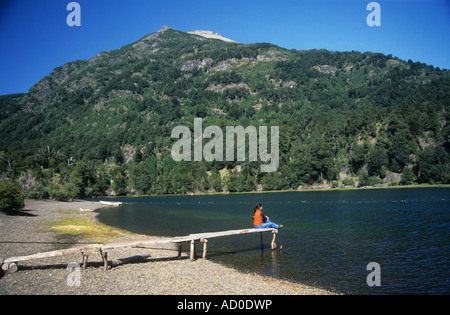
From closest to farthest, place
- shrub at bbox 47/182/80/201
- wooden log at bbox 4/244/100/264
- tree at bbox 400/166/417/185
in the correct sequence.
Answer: wooden log at bbox 4/244/100/264 < shrub at bbox 47/182/80/201 < tree at bbox 400/166/417/185

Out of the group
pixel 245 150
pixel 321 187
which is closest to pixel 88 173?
pixel 245 150

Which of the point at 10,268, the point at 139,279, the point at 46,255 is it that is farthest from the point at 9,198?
the point at 139,279

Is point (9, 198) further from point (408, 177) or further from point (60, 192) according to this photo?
point (408, 177)

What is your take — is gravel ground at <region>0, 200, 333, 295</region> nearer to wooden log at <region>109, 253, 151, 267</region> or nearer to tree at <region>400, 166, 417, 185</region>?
wooden log at <region>109, 253, 151, 267</region>

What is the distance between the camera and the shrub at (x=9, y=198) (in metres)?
44.3

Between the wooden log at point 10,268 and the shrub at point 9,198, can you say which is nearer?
the wooden log at point 10,268

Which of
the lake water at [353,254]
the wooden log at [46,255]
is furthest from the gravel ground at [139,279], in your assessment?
the lake water at [353,254]

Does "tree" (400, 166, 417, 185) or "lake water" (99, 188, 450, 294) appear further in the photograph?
"tree" (400, 166, 417, 185)

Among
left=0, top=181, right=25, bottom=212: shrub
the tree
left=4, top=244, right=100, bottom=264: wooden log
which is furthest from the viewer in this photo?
the tree

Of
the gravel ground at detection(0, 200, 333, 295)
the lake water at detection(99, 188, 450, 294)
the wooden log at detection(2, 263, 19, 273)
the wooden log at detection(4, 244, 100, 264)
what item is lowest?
the lake water at detection(99, 188, 450, 294)

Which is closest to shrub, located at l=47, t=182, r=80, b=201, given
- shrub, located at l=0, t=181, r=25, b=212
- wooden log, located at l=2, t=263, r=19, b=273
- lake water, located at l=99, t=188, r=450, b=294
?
shrub, located at l=0, t=181, r=25, b=212

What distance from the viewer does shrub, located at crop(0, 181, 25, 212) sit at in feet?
145

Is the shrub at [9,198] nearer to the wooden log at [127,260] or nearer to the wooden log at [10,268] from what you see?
the wooden log at [10,268]
